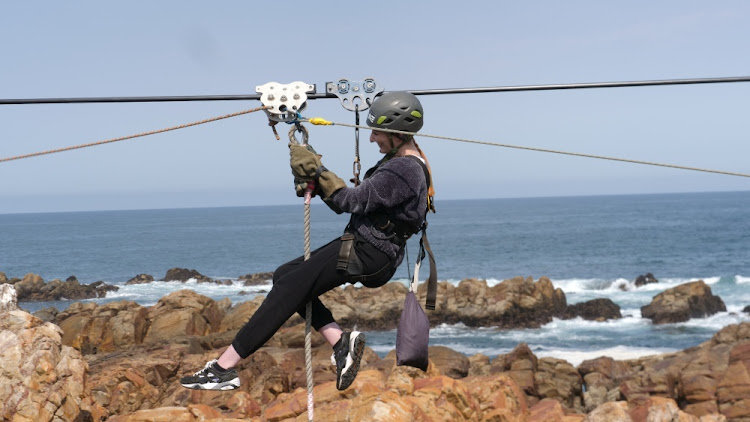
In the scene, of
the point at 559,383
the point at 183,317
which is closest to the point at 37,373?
the point at 559,383

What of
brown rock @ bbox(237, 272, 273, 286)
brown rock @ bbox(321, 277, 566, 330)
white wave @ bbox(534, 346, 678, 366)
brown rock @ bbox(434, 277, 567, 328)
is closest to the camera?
white wave @ bbox(534, 346, 678, 366)

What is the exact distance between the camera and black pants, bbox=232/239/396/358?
5098mm

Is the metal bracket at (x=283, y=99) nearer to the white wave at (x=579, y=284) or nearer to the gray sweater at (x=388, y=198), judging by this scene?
the gray sweater at (x=388, y=198)

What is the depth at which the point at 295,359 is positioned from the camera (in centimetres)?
2097

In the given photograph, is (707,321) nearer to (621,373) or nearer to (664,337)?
(664,337)

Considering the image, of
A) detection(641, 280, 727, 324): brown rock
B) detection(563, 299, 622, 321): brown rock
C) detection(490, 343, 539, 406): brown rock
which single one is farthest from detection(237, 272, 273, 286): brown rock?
detection(490, 343, 539, 406): brown rock

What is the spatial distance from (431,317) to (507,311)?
454 cm

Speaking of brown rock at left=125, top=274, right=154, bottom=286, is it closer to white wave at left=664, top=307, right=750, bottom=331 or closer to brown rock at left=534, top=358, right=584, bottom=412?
white wave at left=664, top=307, right=750, bottom=331

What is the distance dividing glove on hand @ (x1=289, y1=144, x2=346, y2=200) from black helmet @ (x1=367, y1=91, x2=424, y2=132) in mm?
518

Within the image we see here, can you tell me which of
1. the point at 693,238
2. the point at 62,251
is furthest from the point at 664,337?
the point at 62,251

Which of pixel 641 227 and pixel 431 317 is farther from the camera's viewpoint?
pixel 641 227

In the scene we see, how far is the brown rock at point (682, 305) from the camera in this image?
141 ft

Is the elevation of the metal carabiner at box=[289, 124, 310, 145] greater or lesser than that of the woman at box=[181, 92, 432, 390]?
greater

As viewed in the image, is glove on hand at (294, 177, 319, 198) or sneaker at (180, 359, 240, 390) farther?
sneaker at (180, 359, 240, 390)
